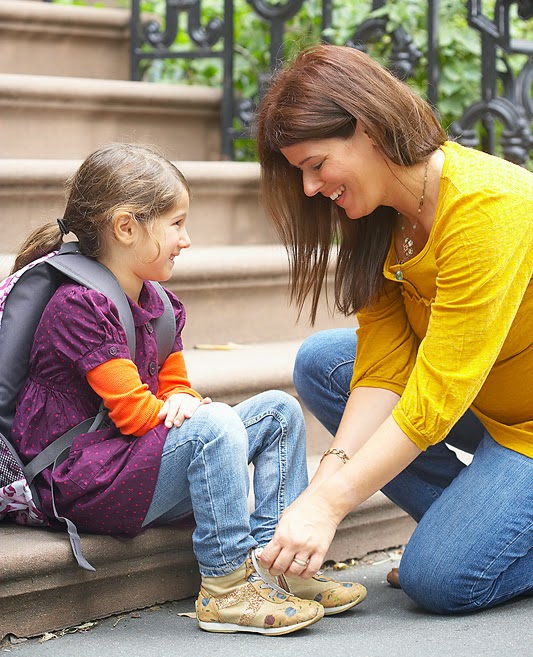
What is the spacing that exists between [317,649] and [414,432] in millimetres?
427

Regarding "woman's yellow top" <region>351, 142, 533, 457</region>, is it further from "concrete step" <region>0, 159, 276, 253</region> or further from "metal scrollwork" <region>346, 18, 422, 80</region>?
"metal scrollwork" <region>346, 18, 422, 80</region>

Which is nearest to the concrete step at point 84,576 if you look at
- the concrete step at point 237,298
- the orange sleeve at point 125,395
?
the orange sleeve at point 125,395

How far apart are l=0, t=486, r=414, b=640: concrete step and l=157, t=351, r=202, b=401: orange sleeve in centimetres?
28

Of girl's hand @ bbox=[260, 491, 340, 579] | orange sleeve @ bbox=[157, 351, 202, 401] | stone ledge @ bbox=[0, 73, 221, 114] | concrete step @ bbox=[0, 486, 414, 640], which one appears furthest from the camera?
stone ledge @ bbox=[0, 73, 221, 114]

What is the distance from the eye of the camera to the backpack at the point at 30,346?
1998 millimetres

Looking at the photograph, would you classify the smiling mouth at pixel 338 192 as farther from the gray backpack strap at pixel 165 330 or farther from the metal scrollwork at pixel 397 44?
the metal scrollwork at pixel 397 44

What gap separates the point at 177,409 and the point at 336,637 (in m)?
0.52

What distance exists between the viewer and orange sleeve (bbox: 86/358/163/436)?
6.45 feet

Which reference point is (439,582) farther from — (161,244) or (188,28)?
(188,28)

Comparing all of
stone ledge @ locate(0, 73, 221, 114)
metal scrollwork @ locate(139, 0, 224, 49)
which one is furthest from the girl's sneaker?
metal scrollwork @ locate(139, 0, 224, 49)

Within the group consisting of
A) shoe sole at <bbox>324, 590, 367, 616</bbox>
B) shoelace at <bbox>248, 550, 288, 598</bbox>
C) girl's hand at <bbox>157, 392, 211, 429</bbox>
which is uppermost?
girl's hand at <bbox>157, 392, 211, 429</bbox>

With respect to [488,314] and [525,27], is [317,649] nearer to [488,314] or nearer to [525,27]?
[488,314]

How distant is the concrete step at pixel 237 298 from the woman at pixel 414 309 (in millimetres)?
650

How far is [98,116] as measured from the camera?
3.65m
